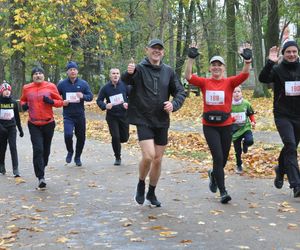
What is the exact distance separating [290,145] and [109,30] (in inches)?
757

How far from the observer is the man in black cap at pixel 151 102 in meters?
7.16

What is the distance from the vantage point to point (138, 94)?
722cm

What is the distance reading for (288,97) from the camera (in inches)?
305

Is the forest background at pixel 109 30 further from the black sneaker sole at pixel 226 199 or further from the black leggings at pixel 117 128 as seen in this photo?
the black sneaker sole at pixel 226 199

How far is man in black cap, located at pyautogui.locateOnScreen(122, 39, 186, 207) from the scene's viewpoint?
282 inches

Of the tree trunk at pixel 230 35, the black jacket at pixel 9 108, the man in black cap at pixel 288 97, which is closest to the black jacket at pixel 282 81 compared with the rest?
the man in black cap at pixel 288 97

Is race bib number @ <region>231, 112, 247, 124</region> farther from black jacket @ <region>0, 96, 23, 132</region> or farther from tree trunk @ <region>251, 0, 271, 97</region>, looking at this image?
tree trunk @ <region>251, 0, 271, 97</region>

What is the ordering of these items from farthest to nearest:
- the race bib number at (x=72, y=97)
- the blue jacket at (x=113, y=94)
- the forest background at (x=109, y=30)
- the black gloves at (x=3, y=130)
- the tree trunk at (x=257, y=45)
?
the tree trunk at (x=257, y=45) → the forest background at (x=109, y=30) → the blue jacket at (x=113, y=94) → the race bib number at (x=72, y=97) → the black gloves at (x=3, y=130)

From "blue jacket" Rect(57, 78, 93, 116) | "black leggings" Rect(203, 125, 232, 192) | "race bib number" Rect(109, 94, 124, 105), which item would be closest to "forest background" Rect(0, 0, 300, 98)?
"race bib number" Rect(109, 94, 124, 105)

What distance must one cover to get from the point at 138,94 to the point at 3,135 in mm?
4971

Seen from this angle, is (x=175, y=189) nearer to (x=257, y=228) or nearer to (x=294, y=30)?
(x=257, y=228)

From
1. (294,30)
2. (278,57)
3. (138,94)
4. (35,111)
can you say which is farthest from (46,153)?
(294,30)

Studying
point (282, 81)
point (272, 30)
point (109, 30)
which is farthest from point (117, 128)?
point (272, 30)

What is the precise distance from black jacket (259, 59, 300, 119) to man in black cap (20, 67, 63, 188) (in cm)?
379
